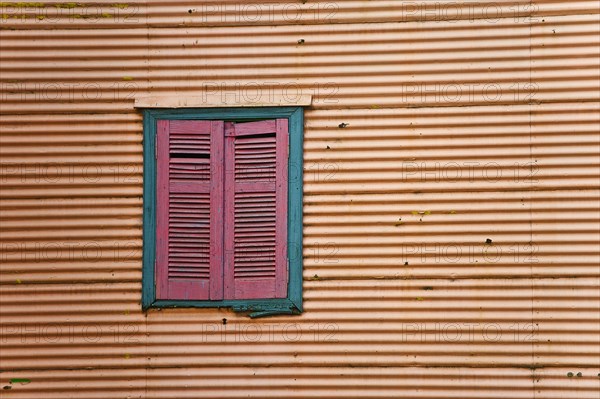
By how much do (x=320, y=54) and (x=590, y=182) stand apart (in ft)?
7.88

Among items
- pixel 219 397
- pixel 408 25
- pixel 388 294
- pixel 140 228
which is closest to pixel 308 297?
pixel 388 294

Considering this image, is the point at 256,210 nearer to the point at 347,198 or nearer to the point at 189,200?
the point at 189,200

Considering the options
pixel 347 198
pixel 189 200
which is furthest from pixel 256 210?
pixel 347 198

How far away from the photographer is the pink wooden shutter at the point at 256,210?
607cm

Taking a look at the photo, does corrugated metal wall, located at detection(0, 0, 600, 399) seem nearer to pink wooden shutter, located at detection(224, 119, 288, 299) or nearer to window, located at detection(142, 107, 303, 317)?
window, located at detection(142, 107, 303, 317)

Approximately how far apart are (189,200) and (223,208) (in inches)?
11.2

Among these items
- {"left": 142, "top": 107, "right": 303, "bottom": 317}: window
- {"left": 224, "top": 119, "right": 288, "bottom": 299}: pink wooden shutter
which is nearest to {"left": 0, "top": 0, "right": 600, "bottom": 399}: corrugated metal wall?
{"left": 142, "top": 107, "right": 303, "bottom": 317}: window

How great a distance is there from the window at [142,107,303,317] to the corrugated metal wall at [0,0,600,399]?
12 cm

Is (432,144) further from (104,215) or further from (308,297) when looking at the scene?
(104,215)

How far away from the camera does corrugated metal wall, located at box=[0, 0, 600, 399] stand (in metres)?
5.99

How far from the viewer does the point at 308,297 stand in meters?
6.07

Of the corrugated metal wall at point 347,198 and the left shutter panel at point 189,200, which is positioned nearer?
the corrugated metal wall at point 347,198

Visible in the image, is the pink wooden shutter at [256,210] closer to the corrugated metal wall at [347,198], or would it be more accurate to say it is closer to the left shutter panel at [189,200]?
the left shutter panel at [189,200]

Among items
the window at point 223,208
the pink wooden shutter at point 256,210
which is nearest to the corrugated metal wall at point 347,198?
the window at point 223,208
